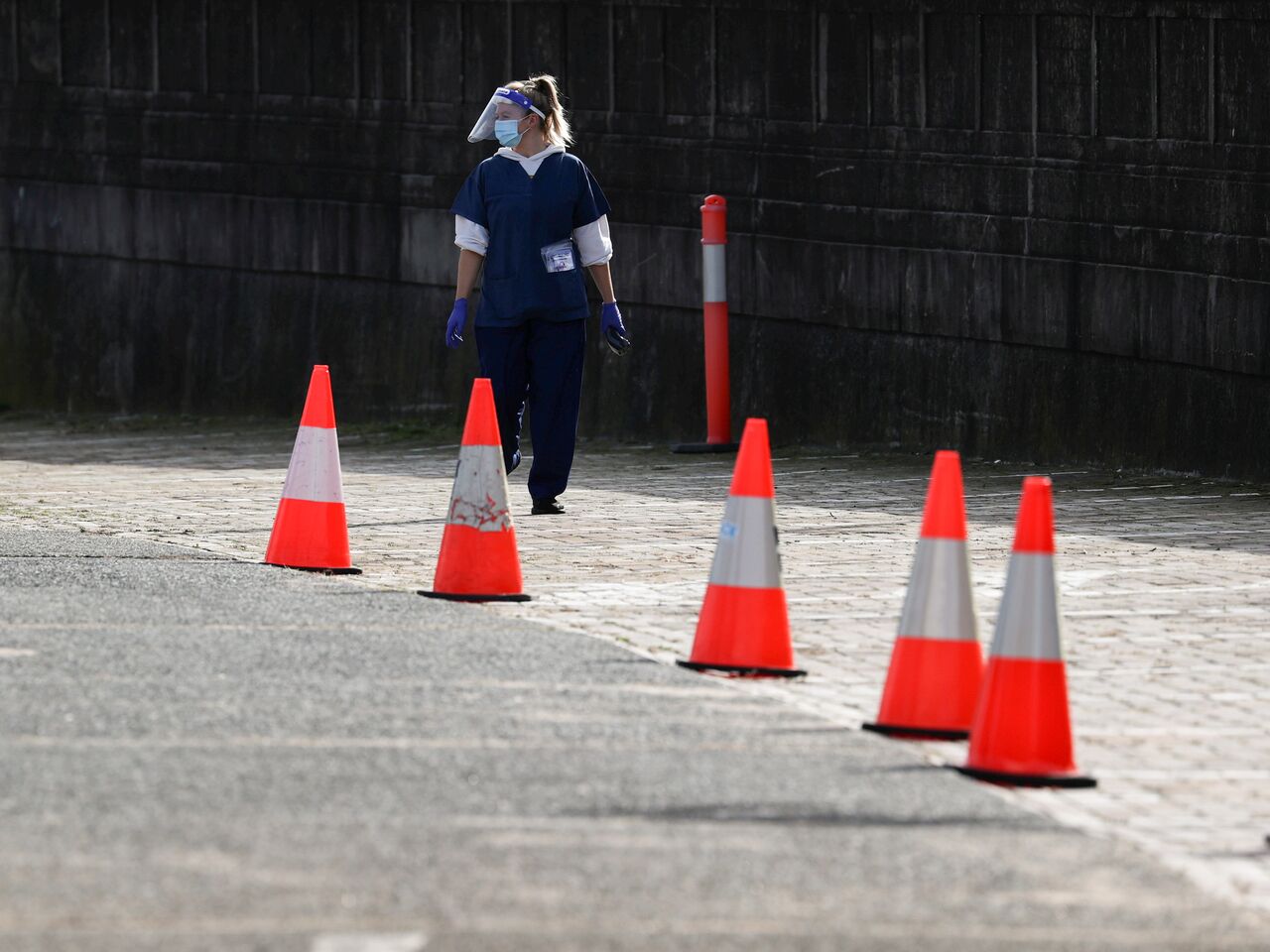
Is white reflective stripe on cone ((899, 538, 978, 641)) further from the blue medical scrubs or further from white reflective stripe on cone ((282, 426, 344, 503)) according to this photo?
the blue medical scrubs

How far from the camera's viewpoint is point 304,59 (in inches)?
754

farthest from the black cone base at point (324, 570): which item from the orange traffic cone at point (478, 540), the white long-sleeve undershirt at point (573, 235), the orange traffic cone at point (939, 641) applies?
the orange traffic cone at point (939, 641)

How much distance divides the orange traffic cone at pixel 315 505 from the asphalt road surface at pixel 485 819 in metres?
1.90

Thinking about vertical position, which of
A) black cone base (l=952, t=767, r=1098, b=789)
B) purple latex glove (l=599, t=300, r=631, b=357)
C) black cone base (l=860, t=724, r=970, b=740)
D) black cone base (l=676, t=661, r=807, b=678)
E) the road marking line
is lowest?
the road marking line

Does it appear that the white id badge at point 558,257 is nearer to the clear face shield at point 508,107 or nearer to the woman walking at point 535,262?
the woman walking at point 535,262

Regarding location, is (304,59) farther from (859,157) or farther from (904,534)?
(904,534)

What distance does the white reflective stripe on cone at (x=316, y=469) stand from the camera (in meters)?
10.7

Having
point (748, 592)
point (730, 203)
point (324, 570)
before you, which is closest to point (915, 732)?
point (748, 592)

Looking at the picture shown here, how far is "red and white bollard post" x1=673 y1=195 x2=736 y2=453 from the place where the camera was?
631 inches

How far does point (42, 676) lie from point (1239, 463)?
302 inches

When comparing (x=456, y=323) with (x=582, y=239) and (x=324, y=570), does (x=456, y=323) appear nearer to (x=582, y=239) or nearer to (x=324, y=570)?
(x=582, y=239)

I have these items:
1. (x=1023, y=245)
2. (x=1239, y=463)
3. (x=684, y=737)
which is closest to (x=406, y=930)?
(x=684, y=737)

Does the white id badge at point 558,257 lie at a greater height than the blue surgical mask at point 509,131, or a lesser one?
lesser

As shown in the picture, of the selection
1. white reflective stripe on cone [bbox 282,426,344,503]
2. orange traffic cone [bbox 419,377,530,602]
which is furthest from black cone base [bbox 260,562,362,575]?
orange traffic cone [bbox 419,377,530,602]
